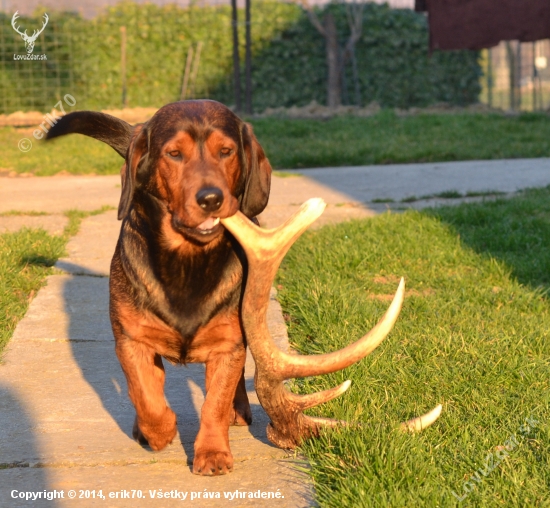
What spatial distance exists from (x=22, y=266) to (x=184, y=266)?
2.77 meters

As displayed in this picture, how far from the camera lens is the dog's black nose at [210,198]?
298cm

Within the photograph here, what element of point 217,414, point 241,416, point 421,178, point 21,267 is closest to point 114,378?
point 241,416

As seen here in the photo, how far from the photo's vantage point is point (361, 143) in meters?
11.2

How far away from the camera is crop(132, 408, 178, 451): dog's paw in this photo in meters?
3.21

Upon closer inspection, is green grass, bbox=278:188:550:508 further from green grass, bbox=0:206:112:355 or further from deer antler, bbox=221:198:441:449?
green grass, bbox=0:206:112:355

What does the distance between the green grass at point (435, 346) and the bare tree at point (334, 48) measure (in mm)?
10741

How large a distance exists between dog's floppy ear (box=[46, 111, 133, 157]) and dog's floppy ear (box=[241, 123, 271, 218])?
65 centimetres

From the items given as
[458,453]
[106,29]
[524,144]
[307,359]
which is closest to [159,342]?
[307,359]

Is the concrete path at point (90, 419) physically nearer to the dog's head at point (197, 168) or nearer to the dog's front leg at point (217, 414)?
the dog's front leg at point (217, 414)

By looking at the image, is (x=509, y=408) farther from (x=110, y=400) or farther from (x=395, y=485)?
(x=110, y=400)

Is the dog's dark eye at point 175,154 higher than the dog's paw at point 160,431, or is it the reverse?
the dog's dark eye at point 175,154

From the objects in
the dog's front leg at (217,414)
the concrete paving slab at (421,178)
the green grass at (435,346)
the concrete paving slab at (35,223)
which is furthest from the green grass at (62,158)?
the dog's front leg at (217,414)

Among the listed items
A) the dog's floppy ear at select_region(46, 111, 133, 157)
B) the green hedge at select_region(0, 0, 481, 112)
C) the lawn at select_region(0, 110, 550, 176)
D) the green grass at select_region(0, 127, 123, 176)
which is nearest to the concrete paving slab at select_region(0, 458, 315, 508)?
the dog's floppy ear at select_region(46, 111, 133, 157)

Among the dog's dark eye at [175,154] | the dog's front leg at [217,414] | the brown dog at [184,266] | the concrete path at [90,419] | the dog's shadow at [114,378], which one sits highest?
the dog's dark eye at [175,154]
